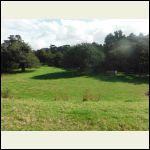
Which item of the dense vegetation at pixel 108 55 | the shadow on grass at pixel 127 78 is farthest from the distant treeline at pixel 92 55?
the shadow on grass at pixel 127 78

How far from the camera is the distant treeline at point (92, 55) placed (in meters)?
31.2

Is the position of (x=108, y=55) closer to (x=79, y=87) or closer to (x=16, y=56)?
(x=79, y=87)

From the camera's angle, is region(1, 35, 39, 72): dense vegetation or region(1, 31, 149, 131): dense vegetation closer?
region(1, 31, 149, 131): dense vegetation

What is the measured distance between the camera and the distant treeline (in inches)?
1228

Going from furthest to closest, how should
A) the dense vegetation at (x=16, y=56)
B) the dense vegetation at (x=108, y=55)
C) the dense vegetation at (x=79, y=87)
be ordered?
the dense vegetation at (x=16, y=56)
the dense vegetation at (x=108, y=55)
the dense vegetation at (x=79, y=87)

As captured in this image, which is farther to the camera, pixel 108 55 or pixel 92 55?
pixel 92 55

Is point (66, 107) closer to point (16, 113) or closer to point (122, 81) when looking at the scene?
point (16, 113)

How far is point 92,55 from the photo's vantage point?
45.7 metres

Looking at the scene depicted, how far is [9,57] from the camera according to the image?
115ft

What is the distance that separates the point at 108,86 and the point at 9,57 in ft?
39.5

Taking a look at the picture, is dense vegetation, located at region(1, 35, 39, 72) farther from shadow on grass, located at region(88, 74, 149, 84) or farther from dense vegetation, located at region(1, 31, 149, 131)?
shadow on grass, located at region(88, 74, 149, 84)

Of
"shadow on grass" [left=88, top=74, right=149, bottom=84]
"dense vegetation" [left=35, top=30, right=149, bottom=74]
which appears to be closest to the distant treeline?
"dense vegetation" [left=35, top=30, right=149, bottom=74]

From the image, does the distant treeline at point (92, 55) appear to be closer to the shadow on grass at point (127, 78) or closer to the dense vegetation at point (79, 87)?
the dense vegetation at point (79, 87)

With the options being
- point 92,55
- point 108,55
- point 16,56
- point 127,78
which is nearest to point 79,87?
point 127,78
